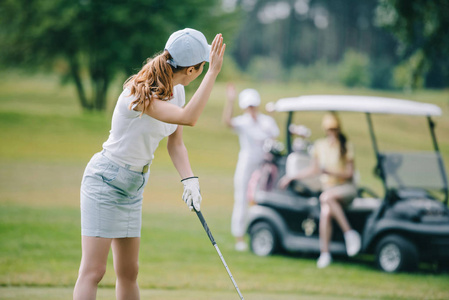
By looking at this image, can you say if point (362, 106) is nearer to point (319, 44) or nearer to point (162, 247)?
point (162, 247)

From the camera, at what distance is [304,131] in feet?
25.2

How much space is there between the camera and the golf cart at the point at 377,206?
625 centimetres

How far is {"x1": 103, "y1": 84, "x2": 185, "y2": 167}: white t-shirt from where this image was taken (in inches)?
122

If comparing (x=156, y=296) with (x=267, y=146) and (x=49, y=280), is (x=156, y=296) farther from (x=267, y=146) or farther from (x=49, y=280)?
(x=267, y=146)

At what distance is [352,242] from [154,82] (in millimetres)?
3961

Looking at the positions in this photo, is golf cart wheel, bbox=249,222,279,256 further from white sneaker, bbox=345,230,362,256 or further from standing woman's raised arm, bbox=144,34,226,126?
standing woman's raised arm, bbox=144,34,226,126

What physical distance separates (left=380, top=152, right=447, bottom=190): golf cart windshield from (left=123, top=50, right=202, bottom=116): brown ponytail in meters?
3.91

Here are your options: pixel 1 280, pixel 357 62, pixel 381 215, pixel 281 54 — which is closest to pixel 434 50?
pixel 381 215

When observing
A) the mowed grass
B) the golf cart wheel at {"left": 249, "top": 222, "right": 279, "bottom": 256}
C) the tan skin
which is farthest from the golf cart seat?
the golf cart wheel at {"left": 249, "top": 222, "right": 279, "bottom": 256}

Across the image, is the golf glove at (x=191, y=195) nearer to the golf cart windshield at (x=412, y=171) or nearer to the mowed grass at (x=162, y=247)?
the mowed grass at (x=162, y=247)

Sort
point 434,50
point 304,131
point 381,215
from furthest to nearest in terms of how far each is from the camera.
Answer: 1. point 434,50
2. point 304,131
3. point 381,215

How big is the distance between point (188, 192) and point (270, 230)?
377 cm

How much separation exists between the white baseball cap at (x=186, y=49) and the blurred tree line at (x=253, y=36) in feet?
24.9

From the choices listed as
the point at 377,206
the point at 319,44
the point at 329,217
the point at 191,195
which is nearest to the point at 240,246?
the point at 329,217
